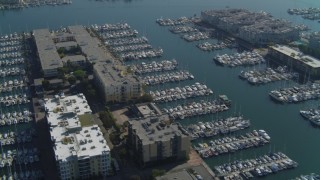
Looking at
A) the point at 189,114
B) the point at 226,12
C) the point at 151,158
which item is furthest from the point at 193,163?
the point at 226,12

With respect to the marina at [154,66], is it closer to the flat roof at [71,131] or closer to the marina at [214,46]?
the marina at [214,46]

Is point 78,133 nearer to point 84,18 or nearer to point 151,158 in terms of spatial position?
point 151,158

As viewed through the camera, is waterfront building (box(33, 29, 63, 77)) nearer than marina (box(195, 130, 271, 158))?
No

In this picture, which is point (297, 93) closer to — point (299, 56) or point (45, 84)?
point (299, 56)

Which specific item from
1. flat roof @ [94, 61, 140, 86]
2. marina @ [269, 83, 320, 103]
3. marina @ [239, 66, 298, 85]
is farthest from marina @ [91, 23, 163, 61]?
marina @ [269, 83, 320, 103]

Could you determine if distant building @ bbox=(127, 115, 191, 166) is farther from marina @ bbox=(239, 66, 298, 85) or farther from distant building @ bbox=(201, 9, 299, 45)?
distant building @ bbox=(201, 9, 299, 45)

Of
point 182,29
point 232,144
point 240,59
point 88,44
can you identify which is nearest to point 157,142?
point 232,144
